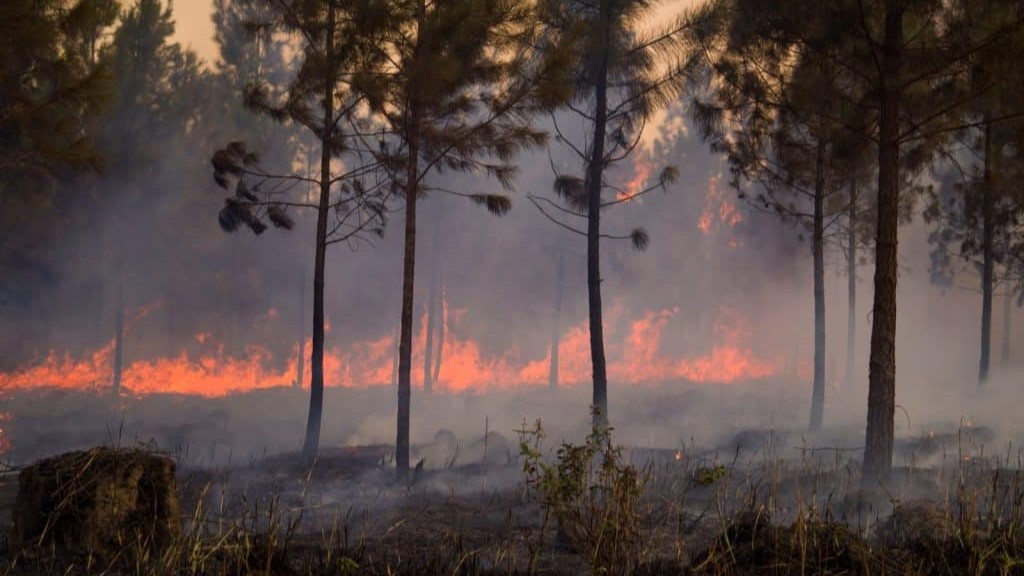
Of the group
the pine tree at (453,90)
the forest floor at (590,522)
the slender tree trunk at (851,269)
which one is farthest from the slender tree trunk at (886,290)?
the slender tree trunk at (851,269)

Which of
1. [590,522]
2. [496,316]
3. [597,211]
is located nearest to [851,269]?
[597,211]

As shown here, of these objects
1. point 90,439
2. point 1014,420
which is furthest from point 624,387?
point 90,439

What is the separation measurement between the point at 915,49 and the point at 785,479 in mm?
6327

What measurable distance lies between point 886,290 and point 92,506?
9.01m

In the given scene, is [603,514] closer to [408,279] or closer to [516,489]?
[516,489]

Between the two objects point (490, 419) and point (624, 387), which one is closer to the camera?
point (490, 419)

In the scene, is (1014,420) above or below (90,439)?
above

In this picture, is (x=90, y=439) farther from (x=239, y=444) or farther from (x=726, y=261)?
(x=726, y=261)

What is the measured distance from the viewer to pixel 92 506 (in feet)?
20.2

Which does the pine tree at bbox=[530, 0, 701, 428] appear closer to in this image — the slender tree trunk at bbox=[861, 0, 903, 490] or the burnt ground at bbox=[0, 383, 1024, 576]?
the burnt ground at bbox=[0, 383, 1024, 576]

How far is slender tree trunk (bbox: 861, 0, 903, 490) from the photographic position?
32.9 feet

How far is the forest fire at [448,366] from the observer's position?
34.4 meters

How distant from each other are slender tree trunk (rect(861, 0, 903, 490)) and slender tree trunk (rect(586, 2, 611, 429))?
525 centimetres

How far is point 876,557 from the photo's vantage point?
5559 millimetres
